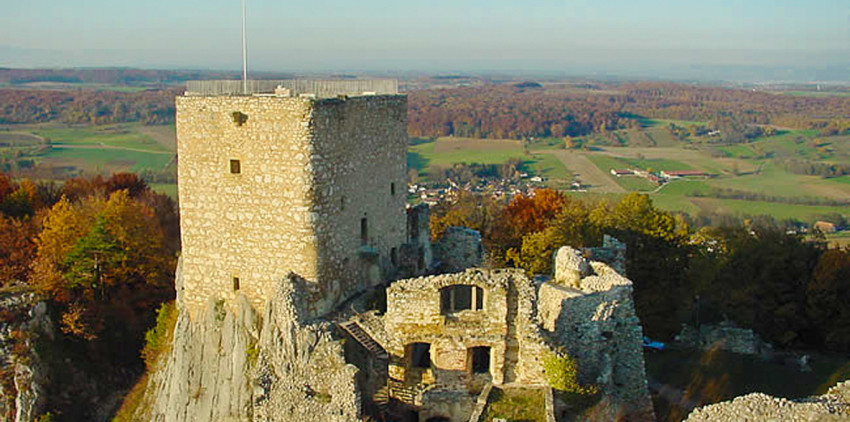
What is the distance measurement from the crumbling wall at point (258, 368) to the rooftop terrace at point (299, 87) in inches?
199

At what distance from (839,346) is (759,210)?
3625 centimetres

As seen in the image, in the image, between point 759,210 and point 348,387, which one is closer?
point 348,387

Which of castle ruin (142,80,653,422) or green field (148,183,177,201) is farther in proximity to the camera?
green field (148,183,177,201)

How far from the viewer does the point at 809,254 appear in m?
34.4

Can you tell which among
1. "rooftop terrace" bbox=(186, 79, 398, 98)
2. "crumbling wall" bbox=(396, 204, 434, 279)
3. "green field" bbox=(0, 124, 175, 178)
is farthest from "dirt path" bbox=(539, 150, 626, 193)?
"rooftop terrace" bbox=(186, 79, 398, 98)

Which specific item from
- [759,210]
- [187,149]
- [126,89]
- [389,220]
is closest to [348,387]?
[389,220]

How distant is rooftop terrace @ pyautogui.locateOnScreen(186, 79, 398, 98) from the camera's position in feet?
55.9

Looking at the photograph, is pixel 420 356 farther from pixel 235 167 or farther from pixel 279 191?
pixel 235 167

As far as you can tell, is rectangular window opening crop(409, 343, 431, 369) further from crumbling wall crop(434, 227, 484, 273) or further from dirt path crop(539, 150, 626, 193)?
dirt path crop(539, 150, 626, 193)

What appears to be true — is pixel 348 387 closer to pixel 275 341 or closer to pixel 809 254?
pixel 275 341

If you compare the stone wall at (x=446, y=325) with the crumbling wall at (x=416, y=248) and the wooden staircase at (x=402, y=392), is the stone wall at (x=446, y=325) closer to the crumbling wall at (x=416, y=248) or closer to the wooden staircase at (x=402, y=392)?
the wooden staircase at (x=402, y=392)

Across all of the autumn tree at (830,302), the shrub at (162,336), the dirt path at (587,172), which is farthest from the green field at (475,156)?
the shrub at (162,336)

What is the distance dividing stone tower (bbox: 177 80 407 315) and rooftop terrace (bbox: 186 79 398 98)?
0.05 meters

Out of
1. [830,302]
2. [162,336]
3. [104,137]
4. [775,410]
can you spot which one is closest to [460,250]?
[162,336]
